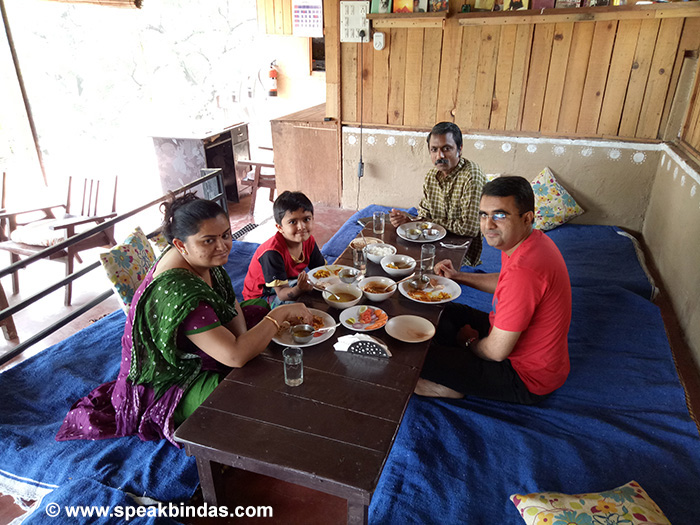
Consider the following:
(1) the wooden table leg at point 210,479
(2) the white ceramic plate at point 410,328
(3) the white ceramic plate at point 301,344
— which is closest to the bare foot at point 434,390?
(2) the white ceramic plate at point 410,328

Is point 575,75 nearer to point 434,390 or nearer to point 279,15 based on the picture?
point 434,390

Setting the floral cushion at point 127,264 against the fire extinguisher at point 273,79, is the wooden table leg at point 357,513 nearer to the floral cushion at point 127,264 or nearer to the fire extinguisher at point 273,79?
the floral cushion at point 127,264

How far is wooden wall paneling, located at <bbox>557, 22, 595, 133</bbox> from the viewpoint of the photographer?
13.4 feet

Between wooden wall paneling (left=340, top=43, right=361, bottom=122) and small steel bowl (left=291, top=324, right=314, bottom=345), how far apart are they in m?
3.63

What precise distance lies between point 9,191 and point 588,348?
7.69m

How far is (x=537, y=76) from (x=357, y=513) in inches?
167

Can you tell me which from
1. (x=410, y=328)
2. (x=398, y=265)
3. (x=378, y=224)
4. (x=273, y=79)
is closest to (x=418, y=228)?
(x=378, y=224)

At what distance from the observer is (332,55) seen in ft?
15.7

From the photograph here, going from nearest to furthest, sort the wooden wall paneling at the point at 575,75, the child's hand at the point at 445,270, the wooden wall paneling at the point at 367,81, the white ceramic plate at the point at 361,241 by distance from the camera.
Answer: the child's hand at the point at 445,270, the white ceramic plate at the point at 361,241, the wooden wall paneling at the point at 575,75, the wooden wall paneling at the point at 367,81

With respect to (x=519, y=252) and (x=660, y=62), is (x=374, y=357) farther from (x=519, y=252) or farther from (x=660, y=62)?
(x=660, y=62)

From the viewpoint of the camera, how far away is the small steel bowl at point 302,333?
Answer: 6.16 feet

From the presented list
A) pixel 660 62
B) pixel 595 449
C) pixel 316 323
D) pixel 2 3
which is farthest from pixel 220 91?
pixel 595 449

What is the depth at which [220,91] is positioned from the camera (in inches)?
382

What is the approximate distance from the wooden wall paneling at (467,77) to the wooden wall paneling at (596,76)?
1.01 meters
